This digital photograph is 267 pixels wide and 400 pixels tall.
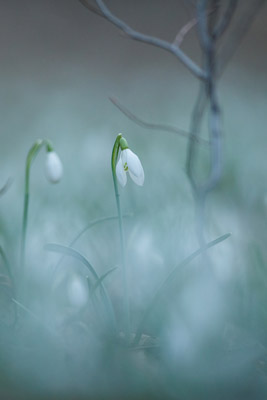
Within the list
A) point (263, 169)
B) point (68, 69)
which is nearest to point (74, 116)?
point (68, 69)

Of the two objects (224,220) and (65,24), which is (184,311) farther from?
(65,24)

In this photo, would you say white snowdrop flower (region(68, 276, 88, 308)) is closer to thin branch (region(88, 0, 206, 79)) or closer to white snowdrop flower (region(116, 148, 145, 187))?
white snowdrop flower (region(116, 148, 145, 187))

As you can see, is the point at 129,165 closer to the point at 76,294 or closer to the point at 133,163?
the point at 133,163

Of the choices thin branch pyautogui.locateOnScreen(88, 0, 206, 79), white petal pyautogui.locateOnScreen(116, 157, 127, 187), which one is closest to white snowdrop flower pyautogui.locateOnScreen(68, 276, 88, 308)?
white petal pyautogui.locateOnScreen(116, 157, 127, 187)

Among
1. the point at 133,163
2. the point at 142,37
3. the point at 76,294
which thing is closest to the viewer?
the point at 133,163

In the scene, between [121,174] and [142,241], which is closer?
[121,174]

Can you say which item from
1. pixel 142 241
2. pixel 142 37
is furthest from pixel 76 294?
pixel 142 37

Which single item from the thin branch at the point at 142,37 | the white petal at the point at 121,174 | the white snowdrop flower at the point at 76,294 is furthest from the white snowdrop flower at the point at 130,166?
the thin branch at the point at 142,37
